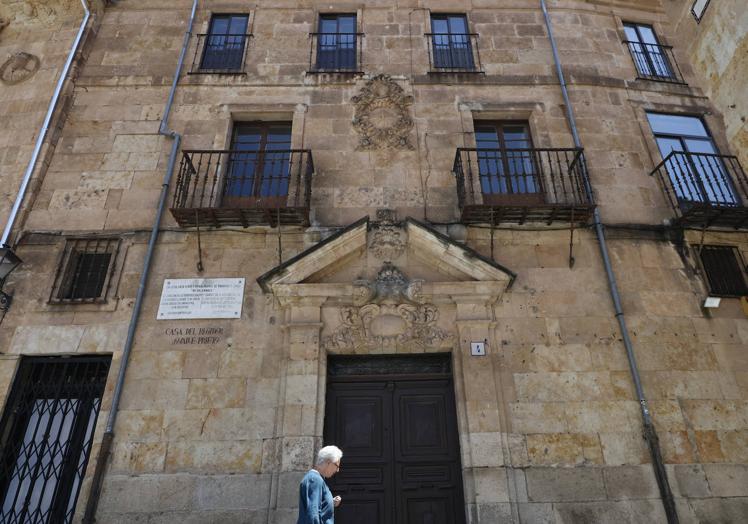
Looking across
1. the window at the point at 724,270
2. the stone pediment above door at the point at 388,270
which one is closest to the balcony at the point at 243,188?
the stone pediment above door at the point at 388,270

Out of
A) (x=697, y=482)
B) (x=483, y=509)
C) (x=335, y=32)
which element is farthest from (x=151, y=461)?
(x=335, y=32)

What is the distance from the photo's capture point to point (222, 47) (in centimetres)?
852

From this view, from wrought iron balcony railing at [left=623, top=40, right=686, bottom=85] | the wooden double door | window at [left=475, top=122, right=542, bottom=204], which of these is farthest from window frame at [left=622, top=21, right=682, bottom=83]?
the wooden double door

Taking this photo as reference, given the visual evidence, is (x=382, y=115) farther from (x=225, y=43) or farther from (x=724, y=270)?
(x=724, y=270)

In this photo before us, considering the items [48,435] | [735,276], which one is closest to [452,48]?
[735,276]

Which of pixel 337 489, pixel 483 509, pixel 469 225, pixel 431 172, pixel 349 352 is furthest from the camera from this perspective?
pixel 431 172

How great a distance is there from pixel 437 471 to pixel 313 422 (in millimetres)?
1527

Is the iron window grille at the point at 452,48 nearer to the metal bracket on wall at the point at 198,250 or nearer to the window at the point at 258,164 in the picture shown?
the window at the point at 258,164

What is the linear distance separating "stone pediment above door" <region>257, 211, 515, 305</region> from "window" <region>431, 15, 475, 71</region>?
11.8ft

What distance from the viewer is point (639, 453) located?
537 centimetres

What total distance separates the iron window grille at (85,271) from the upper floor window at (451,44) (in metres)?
5.96

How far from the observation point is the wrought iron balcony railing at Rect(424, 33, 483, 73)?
8.22 meters

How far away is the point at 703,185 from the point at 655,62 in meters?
3.17

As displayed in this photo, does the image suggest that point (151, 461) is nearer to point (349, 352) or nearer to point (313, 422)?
point (313, 422)
